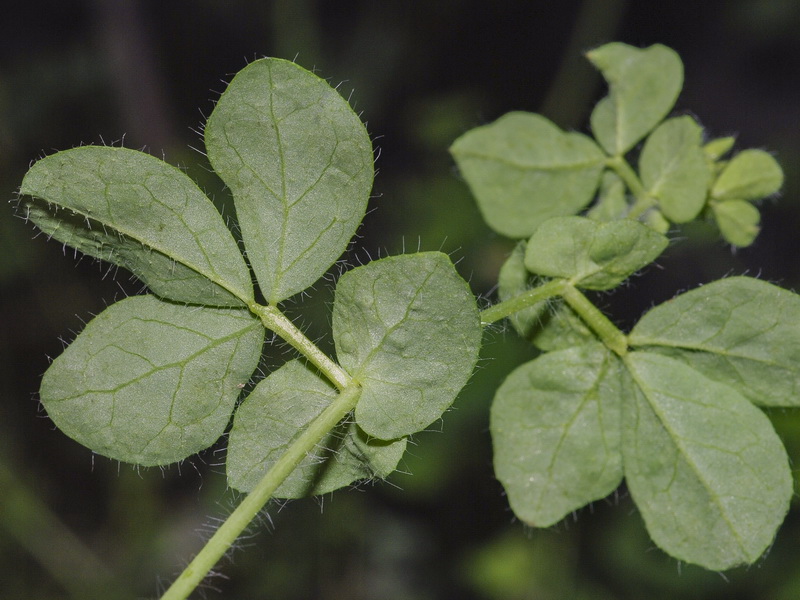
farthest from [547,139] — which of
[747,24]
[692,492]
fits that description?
[747,24]

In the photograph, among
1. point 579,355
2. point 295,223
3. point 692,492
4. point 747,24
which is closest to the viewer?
point 295,223

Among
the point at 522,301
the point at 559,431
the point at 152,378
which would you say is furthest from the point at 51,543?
the point at 522,301

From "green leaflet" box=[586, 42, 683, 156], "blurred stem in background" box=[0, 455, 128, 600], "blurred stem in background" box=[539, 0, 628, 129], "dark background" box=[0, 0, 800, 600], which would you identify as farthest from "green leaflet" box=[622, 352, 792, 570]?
"blurred stem in background" box=[0, 455, 128, 600]

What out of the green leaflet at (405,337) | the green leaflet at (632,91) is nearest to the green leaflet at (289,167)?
the green leaflet at (405,337)

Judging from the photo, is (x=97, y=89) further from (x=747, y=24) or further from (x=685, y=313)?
(x=685, y=313)

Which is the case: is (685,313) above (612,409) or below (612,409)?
above

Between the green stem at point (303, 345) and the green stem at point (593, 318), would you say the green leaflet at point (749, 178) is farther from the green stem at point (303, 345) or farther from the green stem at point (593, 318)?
the green stem at point (303, 345)
